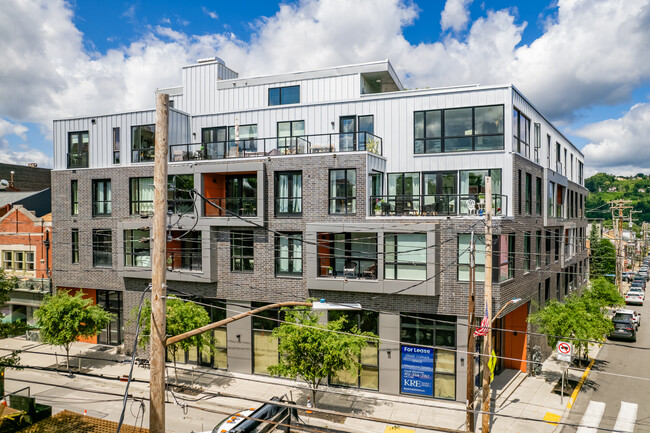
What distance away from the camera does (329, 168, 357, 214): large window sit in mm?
21172

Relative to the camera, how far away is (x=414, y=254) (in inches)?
776

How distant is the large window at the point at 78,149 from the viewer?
26859 mm

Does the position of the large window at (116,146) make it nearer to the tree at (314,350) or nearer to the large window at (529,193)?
the tree at (314,350)

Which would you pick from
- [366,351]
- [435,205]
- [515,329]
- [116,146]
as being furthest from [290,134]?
[515,329]

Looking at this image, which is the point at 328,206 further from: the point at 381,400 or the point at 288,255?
the point at 381,400

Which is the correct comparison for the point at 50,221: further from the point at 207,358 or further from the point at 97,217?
the point at 207,358

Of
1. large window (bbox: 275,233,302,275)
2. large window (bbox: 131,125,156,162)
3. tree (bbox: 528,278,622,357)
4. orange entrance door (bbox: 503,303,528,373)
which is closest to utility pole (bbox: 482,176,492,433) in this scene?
tree (bbox: 528,278,622,357)

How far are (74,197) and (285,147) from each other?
13.7 meters

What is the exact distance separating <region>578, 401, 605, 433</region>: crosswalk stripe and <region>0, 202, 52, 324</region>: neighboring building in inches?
1174

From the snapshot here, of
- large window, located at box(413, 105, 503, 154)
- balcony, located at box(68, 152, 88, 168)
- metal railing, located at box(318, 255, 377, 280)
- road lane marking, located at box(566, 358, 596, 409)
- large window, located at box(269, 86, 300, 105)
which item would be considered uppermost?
large window, located at box(269, 86, 300, 105)

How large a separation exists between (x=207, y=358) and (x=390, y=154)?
1470 centimetres

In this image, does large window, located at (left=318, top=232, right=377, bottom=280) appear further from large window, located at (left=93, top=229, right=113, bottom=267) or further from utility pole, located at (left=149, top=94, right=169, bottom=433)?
large window, located at (left=93, top=229, right=113, bottom=267)

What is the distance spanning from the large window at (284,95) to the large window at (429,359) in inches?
578

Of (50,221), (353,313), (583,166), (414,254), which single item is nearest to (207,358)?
(353,313)
